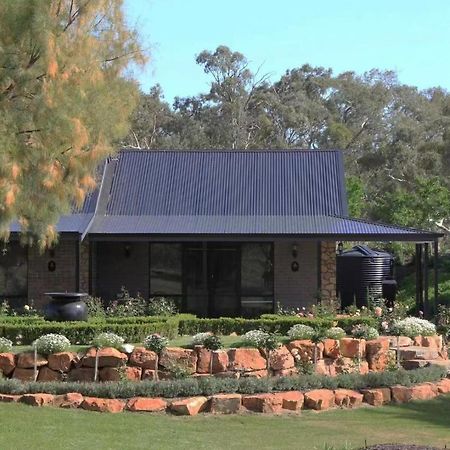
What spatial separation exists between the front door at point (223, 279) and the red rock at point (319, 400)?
9.92 metres

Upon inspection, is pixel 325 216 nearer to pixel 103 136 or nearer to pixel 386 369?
pixel 386 369

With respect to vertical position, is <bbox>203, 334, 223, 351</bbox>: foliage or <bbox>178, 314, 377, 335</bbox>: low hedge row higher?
<bbox>178, 314, 377, 335</bbox>: low hedge row

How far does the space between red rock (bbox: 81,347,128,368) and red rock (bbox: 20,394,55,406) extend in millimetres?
1497

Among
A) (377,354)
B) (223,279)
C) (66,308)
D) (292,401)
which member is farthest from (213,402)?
(223,279)

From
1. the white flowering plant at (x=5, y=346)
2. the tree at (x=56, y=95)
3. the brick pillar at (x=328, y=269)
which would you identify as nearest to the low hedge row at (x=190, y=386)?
the white flowering plant at (x=5, y=346)

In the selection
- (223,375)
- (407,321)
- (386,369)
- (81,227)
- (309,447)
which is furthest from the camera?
(81,227)

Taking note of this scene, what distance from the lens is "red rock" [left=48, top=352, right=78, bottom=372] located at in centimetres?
1265

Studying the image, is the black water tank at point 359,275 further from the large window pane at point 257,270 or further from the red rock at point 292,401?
the red rock at point 292,401

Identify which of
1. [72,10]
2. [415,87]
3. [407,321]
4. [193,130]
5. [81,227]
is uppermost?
[415,87]

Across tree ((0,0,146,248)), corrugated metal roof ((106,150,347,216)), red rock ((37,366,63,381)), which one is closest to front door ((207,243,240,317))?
corrugated metal roof ((106,150,347,216))

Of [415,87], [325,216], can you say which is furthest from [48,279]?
[415,87]

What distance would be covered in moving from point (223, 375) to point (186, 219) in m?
9.01

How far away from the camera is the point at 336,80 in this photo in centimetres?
5362

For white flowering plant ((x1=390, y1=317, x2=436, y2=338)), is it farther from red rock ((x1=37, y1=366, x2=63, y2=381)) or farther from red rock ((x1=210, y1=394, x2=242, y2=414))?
red rock ((x1=37, y1=366, x2=63, y2=381))
